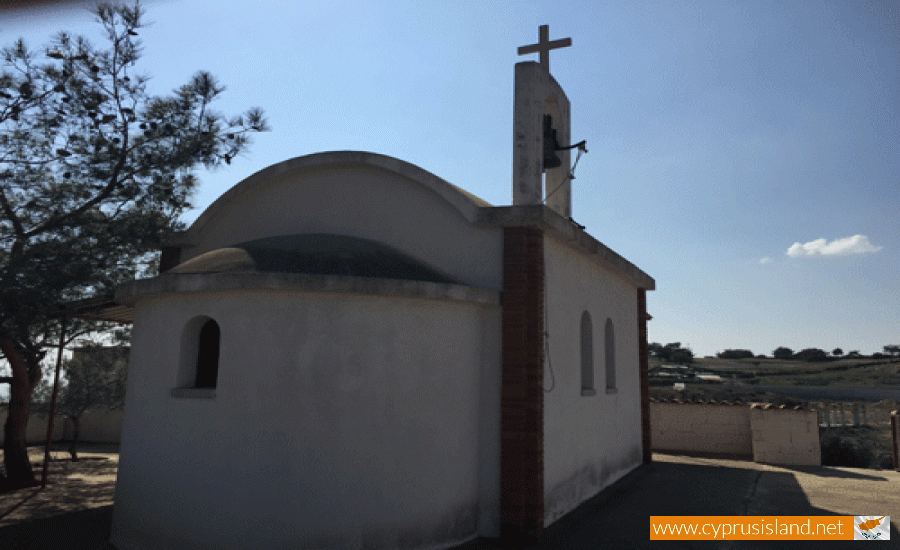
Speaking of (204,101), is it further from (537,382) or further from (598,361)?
(598,361)

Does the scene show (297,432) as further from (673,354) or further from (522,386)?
(673,354)

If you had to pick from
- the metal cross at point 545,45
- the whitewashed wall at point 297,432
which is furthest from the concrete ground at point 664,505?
the metal cross at point 545,45

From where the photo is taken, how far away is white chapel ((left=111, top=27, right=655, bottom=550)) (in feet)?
21.6

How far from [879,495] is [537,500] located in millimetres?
7681

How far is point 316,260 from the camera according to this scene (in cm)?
734

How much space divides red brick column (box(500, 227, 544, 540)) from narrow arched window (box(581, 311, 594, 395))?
2958 mm

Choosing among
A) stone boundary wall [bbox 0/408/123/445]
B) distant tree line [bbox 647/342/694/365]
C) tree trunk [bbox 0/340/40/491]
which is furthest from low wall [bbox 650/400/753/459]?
distant tree line [bbox 647/342/694/365]

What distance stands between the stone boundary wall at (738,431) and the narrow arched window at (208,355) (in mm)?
13421

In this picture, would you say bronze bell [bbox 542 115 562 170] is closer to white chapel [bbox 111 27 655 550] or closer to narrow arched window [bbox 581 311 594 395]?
white chapel [bbox 111 27 655 550]

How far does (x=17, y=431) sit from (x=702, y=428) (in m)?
16.2

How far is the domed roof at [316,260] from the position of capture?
7.15 meters

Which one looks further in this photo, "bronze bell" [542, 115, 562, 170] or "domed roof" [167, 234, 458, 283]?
"bronze bell" [542, 115, 562, 170]

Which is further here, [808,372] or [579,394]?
[808,372]

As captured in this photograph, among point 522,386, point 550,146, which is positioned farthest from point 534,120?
point 522,386
